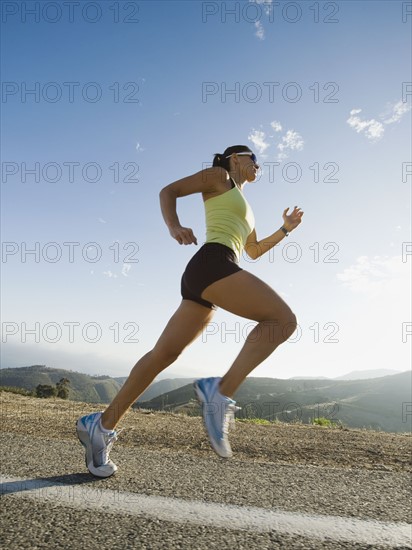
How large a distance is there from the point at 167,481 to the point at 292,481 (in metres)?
0.80

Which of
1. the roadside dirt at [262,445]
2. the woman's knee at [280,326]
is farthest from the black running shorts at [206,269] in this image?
the roadside dirt at [262,445]

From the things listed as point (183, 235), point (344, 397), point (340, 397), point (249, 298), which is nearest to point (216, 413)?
point (249, 298)

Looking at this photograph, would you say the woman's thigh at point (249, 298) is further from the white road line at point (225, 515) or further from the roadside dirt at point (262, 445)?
the roadside dirt at point (262, 445)

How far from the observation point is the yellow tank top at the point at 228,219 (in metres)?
2.74

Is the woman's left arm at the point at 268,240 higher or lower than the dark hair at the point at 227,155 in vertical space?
lower

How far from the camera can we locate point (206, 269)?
2.55 m

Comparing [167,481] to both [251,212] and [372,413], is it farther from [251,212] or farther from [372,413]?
→ [372,413]

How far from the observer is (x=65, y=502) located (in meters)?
2.08

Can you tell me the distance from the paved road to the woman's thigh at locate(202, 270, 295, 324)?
3.32 ft

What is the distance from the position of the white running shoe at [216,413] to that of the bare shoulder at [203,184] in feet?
3.99

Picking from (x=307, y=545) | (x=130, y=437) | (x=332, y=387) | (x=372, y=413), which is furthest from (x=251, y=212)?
(x=332, y=387)

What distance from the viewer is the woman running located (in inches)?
97.6

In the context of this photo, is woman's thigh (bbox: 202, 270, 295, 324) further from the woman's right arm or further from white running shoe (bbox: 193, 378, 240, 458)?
white running shoe (bbox: 193, 378, 240, 458)

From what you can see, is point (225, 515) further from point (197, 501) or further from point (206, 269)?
point (206, 269)
